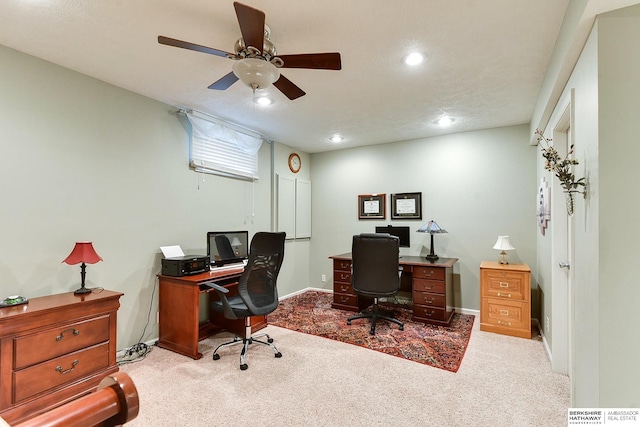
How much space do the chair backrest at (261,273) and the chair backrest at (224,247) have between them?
1033mm

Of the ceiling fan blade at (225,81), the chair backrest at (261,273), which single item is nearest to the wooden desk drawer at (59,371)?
the chair backrest at (261,273)

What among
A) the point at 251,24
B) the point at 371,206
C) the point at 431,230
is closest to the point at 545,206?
the point at 431,230

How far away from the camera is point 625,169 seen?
1.35m

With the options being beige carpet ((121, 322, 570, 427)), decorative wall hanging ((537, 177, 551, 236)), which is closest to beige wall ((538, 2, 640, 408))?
beige carpet ((121, 322, 570, 427))

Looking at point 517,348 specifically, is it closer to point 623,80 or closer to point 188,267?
point 623,80

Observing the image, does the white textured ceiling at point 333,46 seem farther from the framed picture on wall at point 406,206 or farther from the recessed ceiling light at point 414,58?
the framed picture on wall at point 406,206

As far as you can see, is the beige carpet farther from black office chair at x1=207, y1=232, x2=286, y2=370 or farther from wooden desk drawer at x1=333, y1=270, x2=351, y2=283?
wooden desk drawer at x1=333, y1=270, x2=351, y2=283

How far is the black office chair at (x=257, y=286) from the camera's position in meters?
2.64

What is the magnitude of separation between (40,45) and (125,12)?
906 millimetres

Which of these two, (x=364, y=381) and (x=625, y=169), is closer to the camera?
(x=625, y=169)

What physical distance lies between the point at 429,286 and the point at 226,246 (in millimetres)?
2566

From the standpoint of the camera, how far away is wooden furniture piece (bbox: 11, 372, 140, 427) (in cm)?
53

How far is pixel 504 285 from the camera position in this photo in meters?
3.36

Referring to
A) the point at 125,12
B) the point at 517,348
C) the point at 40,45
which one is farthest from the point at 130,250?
the point at 517,348
